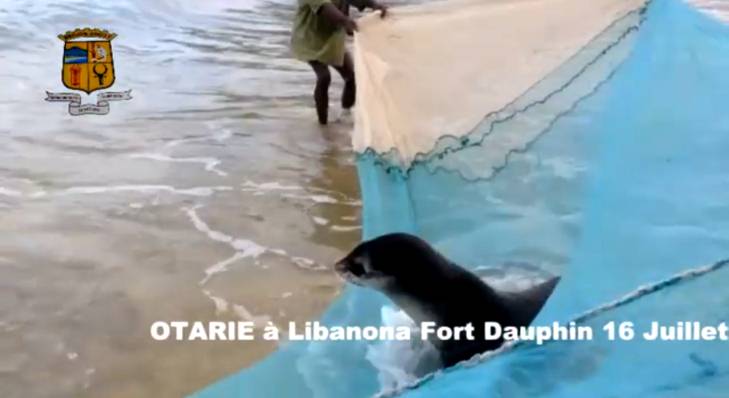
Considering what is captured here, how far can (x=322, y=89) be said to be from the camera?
4.40 meters

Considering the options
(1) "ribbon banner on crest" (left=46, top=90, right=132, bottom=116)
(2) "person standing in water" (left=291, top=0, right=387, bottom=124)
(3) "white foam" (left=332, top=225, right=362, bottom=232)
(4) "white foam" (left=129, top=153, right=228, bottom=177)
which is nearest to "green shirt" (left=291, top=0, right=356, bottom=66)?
(2) "person standing in water" (left=291, top=0, right=387, bottom=124)

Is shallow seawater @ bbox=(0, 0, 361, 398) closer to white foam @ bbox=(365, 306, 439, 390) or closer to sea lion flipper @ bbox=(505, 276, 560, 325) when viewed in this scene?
white foam @ bbox=(365, 306, 439, 390)

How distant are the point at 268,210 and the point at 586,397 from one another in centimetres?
204

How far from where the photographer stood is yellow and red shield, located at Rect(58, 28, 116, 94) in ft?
17.1

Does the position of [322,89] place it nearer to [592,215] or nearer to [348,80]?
[348,80]

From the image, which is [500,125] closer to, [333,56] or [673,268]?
[673,268]

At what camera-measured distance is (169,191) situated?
355cm

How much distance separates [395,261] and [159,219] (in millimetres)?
1486

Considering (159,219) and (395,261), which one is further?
(159,219)

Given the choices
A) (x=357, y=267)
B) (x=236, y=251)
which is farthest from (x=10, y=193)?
(x=357, y=267)

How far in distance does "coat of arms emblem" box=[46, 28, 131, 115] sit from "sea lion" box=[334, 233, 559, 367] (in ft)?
9.84

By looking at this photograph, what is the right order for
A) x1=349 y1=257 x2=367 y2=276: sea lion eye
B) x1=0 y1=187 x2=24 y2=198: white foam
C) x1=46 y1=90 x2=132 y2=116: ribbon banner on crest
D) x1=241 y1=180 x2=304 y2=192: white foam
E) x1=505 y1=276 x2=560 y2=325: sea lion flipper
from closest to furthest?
x1=505 y1=276 x2=560 y2=325: sea lion flipper < x1=349 y1=257 x2=367 y2=276: sea lion eye < x1=0 y1=187 x2=24 y2=198: white foam < x1=241 y1=180 x2=304 y2=192: white foam < x1=46 y1=90 x2=132 y2=116: ribbon banner on crest

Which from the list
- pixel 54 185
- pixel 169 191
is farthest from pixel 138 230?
pixel 54 185

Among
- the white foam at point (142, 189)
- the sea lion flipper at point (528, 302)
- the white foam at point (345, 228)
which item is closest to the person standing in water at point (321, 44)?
the white foam at point (142, 189)
